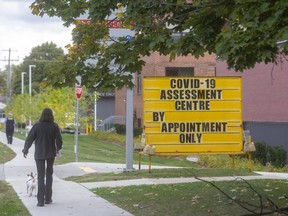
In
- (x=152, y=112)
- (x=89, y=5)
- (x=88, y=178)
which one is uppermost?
(x=89, y=5)

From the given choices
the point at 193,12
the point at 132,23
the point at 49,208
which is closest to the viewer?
the point at 193,12

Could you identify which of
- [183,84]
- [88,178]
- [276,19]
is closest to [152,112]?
[183,84]

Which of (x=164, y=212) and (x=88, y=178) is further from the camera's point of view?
(x=88, y=178)

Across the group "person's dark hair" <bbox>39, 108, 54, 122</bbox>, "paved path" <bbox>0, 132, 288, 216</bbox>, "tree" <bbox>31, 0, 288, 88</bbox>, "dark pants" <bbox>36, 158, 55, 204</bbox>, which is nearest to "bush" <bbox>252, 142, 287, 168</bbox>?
"paved path" <bbox>0, 132, 288, 216</bbox>

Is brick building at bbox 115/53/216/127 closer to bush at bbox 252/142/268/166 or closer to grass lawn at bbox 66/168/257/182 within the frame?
bush at bbox 252/142/268/166

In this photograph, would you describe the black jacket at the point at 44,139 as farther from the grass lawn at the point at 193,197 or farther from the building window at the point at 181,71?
the building window at the point at 181,71

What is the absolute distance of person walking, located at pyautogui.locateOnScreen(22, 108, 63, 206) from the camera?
1028 cm

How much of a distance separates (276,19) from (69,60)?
3.74 meters

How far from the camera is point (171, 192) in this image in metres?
11.1

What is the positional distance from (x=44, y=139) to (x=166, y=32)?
3.67 metres

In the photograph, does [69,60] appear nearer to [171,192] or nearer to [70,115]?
[171,192]

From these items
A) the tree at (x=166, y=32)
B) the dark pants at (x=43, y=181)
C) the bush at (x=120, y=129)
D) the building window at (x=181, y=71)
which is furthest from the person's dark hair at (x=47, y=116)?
the bush at (x=120, y=129)

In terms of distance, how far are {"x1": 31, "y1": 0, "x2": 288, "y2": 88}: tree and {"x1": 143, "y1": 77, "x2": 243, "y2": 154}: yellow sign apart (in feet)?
21.2

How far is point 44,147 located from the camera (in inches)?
407
